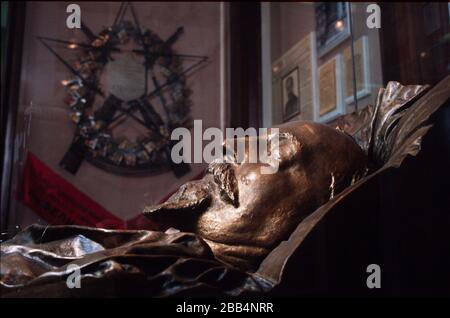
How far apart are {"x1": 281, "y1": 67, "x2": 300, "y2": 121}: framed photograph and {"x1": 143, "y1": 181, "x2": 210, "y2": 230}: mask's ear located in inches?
58.0

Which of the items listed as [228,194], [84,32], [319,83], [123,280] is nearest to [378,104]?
[228,194]

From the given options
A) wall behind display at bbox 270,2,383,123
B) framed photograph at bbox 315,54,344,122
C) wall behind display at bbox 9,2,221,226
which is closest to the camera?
wall behind display at bbox 270,2,383,123

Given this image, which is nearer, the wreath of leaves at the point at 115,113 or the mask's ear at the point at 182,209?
the mask's ear at the point at 182,209

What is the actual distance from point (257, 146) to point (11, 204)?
1872 millimetres

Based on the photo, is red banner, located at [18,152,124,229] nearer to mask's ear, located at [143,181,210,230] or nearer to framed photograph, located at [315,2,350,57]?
framed photograph, located at [315,2,350,57]

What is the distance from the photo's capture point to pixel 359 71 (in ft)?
7.09

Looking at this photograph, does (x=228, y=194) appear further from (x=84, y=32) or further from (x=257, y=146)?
(x=84, y=32)

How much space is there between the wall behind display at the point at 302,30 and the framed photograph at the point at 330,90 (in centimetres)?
4

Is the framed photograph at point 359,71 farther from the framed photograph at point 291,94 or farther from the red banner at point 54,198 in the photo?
the red banner at point 54,198

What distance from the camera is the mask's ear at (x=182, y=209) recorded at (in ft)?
3.28

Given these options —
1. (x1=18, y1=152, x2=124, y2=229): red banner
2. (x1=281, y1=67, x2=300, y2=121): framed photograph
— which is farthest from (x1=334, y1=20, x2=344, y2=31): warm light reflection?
(x1=18, y1=152, x2=124, y2=229): red banner

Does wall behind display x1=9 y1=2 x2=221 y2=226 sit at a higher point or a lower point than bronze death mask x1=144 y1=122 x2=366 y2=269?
higher

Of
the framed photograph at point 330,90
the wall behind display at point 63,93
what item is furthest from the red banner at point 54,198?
the framed photograph at point 330,90

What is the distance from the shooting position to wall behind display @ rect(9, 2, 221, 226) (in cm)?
258
